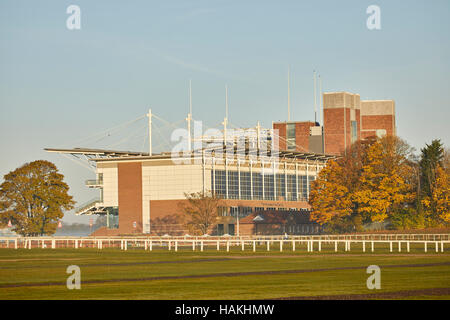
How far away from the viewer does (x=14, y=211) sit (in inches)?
4552

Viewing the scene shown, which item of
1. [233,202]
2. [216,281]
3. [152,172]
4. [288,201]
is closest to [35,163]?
[152,172]

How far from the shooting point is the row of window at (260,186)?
126750 mm

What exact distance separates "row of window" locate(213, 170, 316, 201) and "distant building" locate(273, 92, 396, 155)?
35.6 metres

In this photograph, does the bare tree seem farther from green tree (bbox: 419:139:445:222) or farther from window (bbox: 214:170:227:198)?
green tree (bbox: 419:139:445:222)

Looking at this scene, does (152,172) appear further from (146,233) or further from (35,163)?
(35,163)

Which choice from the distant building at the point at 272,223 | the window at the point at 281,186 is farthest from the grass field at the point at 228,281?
the window at the point at 281,186

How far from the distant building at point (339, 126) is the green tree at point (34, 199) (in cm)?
7110

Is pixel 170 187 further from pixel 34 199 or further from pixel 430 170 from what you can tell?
pixel 430 170

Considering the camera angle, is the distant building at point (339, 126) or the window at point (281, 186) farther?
the distant building at point (339, 126)

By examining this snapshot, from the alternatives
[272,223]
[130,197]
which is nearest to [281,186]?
[272,223]

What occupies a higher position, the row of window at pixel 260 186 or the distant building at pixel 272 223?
the row of window at pixel 260 186

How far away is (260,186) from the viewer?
13300cm
